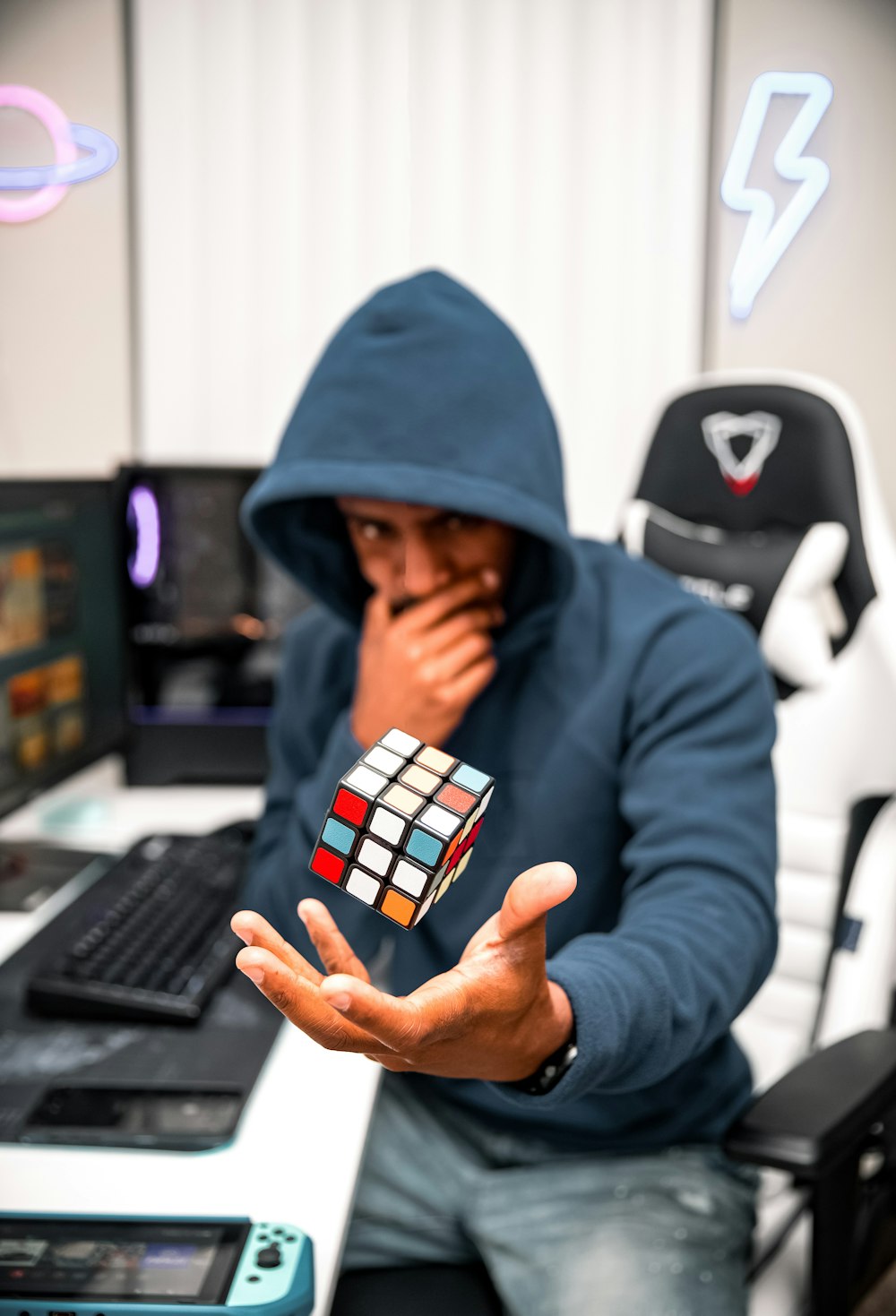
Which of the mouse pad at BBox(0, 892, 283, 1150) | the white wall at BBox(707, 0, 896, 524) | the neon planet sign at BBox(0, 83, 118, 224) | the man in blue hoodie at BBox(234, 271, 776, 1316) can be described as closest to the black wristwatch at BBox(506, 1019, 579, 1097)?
the man in blue hoodie at BBox(234, 271, 776, 1316)

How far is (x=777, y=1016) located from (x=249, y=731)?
871 mm

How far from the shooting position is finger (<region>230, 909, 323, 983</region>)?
29cm

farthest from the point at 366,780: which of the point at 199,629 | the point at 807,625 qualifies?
the point at 199,629

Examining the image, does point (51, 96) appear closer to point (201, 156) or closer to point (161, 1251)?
point (161, 1251)

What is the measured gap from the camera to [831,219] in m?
1.09

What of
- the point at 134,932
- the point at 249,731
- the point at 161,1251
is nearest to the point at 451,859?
the point at 161,1251

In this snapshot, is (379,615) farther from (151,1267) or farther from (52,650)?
(52,650)

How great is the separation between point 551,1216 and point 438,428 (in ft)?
1.87

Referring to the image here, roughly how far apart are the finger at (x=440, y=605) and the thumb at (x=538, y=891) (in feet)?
0.92

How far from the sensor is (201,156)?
65.6 inches

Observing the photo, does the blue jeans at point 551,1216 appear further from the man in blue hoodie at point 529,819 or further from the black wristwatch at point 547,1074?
the black wristwatch at point 547,1074

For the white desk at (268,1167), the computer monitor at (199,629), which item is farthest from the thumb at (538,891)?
the computer monitor at (199,629)

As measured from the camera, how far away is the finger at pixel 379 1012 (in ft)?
0.89

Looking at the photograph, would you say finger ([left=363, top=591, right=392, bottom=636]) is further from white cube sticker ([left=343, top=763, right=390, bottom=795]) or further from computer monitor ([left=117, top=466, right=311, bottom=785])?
computer monitor ([left=117, top=466, right=311, bottom=785])
